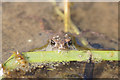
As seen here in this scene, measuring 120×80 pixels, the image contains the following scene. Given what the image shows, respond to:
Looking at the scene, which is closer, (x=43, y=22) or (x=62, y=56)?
(x=62, y=56)

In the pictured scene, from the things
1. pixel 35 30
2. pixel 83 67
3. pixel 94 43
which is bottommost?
pixel 83 67

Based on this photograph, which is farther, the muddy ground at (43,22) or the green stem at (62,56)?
the muddy ground at (43,22)

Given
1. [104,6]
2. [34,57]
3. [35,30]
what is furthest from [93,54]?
[104,6]

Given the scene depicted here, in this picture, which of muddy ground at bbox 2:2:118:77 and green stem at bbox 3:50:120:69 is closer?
green stem at bbox 3:50:120:69

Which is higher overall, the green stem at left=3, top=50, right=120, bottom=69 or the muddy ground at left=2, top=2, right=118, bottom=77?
the muddy ground at left=2, top=2, right=118, bottom=77

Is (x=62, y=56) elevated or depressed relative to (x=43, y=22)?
depressed

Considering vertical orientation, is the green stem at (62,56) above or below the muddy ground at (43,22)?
below

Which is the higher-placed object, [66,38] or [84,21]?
[84,21]

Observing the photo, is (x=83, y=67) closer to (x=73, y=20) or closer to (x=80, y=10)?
(x=73, y=20)
